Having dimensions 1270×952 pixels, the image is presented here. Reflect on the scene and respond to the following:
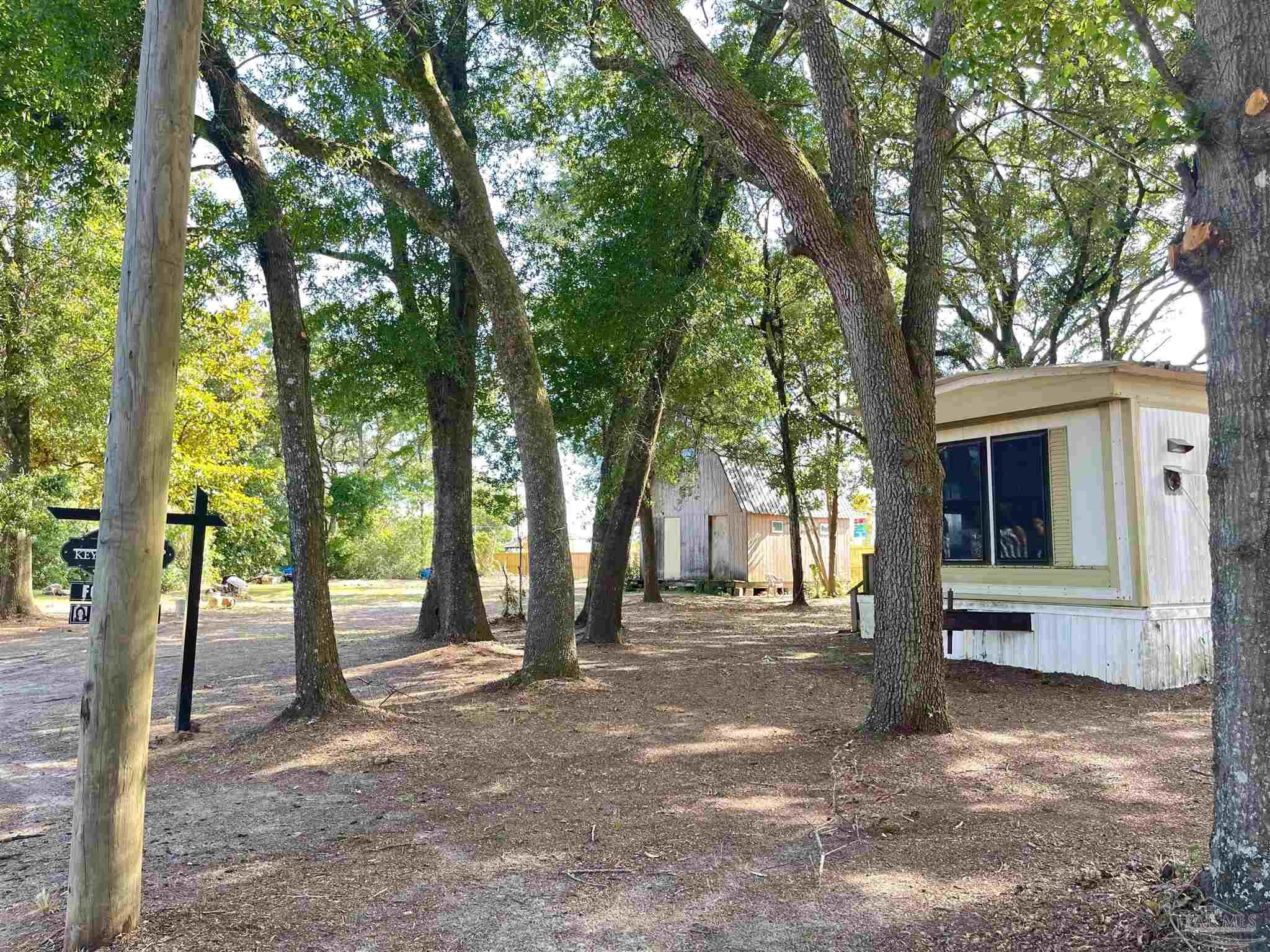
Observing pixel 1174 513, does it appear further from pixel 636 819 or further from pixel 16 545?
pixel 16 545

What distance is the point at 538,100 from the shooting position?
1162cm

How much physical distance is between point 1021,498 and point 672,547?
818 inches

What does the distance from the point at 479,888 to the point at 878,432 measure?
406 centimetres

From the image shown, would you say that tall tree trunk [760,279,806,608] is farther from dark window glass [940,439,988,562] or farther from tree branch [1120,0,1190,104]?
tree branch [1120,0,1190,104]

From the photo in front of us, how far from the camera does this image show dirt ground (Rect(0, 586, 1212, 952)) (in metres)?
3.39

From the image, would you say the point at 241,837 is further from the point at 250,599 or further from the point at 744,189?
the point at 250,599

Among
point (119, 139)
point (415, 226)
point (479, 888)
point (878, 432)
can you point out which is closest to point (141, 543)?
point (479, 888)

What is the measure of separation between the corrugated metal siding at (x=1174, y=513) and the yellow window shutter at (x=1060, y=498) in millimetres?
756

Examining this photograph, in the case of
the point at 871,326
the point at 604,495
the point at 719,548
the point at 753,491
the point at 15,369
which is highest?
the point at 15,369

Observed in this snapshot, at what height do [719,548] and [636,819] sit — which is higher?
[719,548]

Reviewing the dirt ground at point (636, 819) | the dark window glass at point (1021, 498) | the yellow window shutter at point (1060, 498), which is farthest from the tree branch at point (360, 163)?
the yellow window shutter at point (1060, 498)

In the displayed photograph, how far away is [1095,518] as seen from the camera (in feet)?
29.7

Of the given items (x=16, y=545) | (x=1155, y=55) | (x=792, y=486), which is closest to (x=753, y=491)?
(x=792, y=486)

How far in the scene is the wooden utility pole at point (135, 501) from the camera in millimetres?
3186
